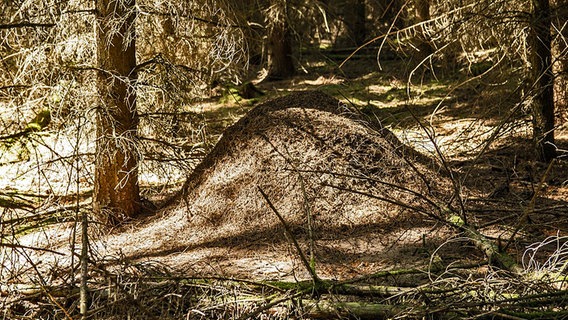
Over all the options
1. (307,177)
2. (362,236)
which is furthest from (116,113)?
(362,236)

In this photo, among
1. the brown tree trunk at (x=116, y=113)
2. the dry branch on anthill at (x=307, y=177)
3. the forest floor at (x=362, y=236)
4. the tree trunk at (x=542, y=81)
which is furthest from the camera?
the tree trunk at (x=542, y=81)

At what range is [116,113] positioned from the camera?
7766mm

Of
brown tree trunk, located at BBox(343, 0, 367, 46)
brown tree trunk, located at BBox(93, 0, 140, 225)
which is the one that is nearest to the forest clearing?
brown tree trunk, located at BBox(93, 0, 140, 225)

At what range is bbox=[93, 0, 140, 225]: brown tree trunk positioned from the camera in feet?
24.9

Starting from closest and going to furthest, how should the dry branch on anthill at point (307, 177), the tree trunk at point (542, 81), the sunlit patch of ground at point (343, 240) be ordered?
1. the sunlit patch of ground at point (343, 240)
2. the dry branch on anthill at point (307, 177)
3. the tree trunk at point (542, 81)

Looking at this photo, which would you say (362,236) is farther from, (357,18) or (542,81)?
(357,18)

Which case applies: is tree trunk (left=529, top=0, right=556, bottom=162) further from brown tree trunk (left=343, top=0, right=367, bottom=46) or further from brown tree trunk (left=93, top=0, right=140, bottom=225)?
brown tree trunk (left=343, top=0, right=367, bottom=46)

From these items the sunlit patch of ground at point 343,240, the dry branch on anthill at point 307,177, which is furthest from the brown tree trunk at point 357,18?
the dry branch on anthill at point 307,177

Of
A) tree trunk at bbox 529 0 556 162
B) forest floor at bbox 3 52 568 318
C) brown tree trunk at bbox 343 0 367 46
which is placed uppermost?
brown tree trunk at bbox 343 0 367 46

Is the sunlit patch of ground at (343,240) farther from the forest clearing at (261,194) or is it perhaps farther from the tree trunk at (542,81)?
the tree trunk at (542,81)

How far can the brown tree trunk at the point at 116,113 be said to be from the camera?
7582mm

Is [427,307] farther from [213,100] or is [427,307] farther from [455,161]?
[213,100]

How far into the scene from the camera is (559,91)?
10.1 meters

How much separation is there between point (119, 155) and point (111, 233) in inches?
37.2
